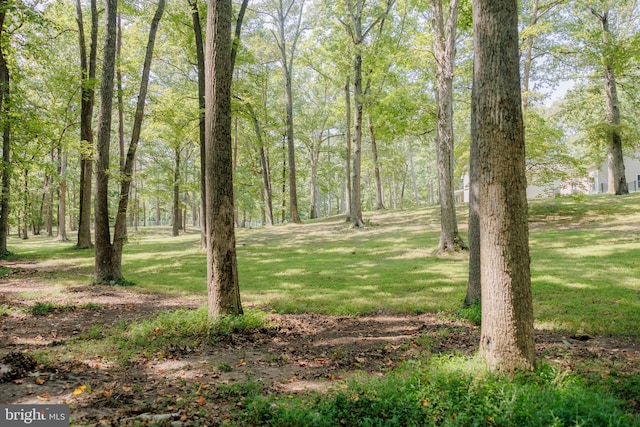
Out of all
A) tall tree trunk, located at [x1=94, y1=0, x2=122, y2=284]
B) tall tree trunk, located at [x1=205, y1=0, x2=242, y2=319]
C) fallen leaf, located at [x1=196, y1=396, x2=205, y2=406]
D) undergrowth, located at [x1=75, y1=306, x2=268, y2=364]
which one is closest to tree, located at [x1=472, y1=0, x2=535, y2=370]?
fallen leaf, located at [x1=196, y1=396, x2=205, y2=406]

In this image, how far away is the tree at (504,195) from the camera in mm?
4113

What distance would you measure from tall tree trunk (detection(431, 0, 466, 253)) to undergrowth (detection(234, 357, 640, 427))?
9079 mm

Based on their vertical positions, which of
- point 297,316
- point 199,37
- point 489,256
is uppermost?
point 199,37

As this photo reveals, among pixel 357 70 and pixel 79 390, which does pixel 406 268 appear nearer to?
pixel 79 390

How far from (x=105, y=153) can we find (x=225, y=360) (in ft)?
26.8

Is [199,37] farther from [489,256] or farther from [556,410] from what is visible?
[556,410]

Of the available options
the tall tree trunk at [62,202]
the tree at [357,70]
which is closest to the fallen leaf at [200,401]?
the tree at [357,70]

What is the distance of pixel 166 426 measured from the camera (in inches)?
127

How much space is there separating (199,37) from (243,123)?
1701 centimetres

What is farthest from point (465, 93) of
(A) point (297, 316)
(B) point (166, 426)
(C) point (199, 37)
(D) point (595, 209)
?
(B) point (166, 426)

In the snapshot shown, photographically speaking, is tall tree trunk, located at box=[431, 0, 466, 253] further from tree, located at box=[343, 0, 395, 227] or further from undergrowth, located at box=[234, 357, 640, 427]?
undergrowth, located at box=[234, 357, 640, 427]

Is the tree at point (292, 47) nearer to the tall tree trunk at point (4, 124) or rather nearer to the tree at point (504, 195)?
the tall tree trunk at point (4, 124)
